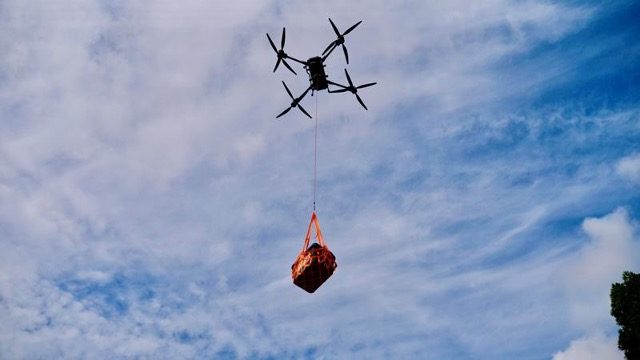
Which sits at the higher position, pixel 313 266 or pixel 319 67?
pixel 319 67

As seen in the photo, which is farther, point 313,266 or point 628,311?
point 628,311

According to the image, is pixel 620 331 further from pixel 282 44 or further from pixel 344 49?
pixel 282 44

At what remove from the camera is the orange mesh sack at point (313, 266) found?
1382 cm

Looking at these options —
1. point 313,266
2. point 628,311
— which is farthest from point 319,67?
point 628,311

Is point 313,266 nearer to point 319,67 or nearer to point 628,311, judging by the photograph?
point 319,67

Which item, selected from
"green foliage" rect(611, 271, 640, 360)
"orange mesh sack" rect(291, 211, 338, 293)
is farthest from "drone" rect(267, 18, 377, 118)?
"green foliage" rect(611, 271, 640, 360)

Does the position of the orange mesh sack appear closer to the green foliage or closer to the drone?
the drone

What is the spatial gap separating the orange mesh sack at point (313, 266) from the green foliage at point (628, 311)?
621 inches

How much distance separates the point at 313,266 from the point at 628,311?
1693cm

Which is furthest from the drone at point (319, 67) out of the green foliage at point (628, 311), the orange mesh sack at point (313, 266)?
the green foliage at point (628, 311)

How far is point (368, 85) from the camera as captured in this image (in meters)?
17.3

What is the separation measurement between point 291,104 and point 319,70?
1803 mm

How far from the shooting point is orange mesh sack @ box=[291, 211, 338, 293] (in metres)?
13.8

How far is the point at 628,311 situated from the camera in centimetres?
2134
